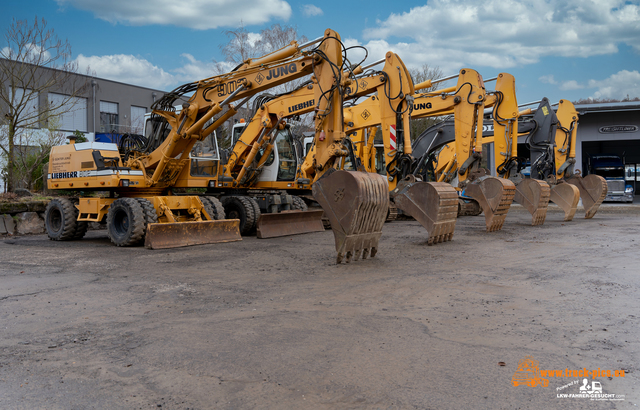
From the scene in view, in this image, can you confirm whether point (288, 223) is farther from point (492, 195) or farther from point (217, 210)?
point (492, 195)

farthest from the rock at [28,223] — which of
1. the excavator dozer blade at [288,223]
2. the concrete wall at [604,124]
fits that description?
the concrete wall at [604,124]

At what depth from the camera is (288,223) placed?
12406 millimetres

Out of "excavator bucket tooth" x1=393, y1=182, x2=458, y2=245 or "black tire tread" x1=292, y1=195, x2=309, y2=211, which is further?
"black tire tread" x1=292, y1=195, x2=309, y2=211

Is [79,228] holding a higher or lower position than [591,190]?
lower

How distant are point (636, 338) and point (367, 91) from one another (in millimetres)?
9469

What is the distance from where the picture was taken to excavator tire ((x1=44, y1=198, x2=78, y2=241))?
11.5m

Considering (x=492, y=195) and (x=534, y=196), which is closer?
(x=492, y=195)

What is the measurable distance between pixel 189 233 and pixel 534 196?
9401mm

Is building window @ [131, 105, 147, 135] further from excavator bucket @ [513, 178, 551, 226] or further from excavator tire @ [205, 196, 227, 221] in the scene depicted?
excavator bucket @ [513, 178, 551, 226]

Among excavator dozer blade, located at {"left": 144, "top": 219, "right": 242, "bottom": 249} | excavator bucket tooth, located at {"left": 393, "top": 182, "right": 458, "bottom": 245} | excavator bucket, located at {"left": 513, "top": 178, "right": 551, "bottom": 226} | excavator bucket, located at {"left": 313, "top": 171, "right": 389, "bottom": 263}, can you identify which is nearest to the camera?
excavator bucket, located at {"left": 313, "top": 171, "right": 389, "bottom": 263}

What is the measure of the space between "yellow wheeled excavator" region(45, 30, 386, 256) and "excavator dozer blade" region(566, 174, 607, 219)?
1073cm

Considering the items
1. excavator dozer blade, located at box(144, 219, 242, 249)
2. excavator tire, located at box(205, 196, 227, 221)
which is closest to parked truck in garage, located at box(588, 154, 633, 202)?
excavator tire, located at box(205, 196, 227, 221)

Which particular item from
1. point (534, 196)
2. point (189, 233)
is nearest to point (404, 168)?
point (189, 233)

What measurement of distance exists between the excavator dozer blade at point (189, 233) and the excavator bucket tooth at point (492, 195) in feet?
18.6
